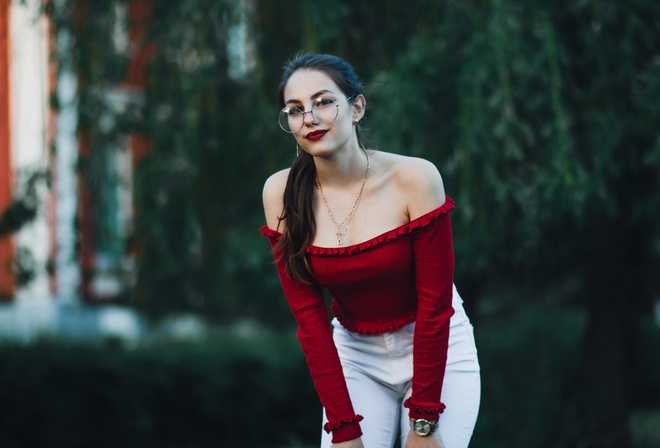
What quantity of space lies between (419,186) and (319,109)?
0.38m

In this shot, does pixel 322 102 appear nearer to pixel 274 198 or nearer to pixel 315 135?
pixel 315 135

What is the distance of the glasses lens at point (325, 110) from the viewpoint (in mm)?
2895

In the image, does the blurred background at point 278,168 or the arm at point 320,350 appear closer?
the arm at point 320,350

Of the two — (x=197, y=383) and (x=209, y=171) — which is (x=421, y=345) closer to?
(x=209, y=171)

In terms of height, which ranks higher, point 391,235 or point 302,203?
point 302,203

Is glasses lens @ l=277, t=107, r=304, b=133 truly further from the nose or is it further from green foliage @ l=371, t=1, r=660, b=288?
green foliage @ l=371, t=1, r=660, b=288

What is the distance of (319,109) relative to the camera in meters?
2.90

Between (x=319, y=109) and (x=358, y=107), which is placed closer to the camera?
(x=319, y=109)

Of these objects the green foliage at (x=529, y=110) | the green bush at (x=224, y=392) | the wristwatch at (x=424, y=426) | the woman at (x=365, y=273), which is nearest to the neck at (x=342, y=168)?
the woman at (x=365, y=273)

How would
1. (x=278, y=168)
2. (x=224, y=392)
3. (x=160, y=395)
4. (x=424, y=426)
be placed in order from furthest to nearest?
1. (x=224, y=392)
2. (x=160, y=395)
3. (x=278, y=168)
4. (x=424, y=426)

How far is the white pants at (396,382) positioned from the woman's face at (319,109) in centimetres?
63

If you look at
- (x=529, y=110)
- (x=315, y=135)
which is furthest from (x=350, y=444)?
(x=529, y=110)

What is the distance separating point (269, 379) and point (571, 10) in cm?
469

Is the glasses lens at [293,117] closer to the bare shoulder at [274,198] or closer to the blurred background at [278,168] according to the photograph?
the bare shoulder at [274,198]
